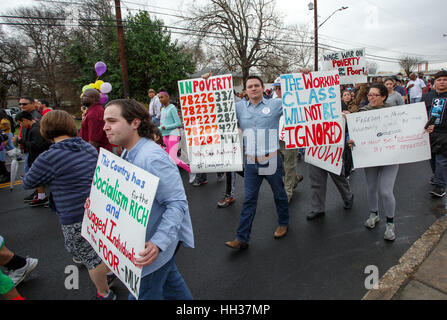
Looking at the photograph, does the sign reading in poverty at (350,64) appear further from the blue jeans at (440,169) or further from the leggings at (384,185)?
the leggings at (384,185)

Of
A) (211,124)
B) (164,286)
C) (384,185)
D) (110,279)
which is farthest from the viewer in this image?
(211,124)

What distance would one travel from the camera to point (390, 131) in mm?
3480

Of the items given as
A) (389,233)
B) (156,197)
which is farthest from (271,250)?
(156,197)

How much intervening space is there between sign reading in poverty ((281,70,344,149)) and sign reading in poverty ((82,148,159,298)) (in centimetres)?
230

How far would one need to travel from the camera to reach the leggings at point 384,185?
10.6 feet

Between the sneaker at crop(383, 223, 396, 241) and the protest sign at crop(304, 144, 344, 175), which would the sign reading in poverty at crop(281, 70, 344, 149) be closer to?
the protest sign at crop(304, 144, 344, 175)

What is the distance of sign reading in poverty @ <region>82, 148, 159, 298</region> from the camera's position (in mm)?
1457

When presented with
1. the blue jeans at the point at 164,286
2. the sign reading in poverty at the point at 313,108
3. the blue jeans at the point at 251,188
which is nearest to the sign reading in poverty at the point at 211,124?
the blue jeans at the point at 251,188

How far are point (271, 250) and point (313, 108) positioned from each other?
6.06 ft

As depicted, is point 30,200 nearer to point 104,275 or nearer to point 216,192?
point 216,192

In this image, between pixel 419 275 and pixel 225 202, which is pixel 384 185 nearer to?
pixel 419 275

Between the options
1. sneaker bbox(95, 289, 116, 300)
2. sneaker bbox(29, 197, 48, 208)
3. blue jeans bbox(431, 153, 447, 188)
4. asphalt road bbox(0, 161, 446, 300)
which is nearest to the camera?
sneaker bbox(95, 289, 116, 300)

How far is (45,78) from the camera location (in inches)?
1387

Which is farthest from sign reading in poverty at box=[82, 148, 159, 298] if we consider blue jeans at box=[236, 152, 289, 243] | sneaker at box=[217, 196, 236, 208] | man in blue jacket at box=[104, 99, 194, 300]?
sneaker at box=[217, 196, 236, 208]
